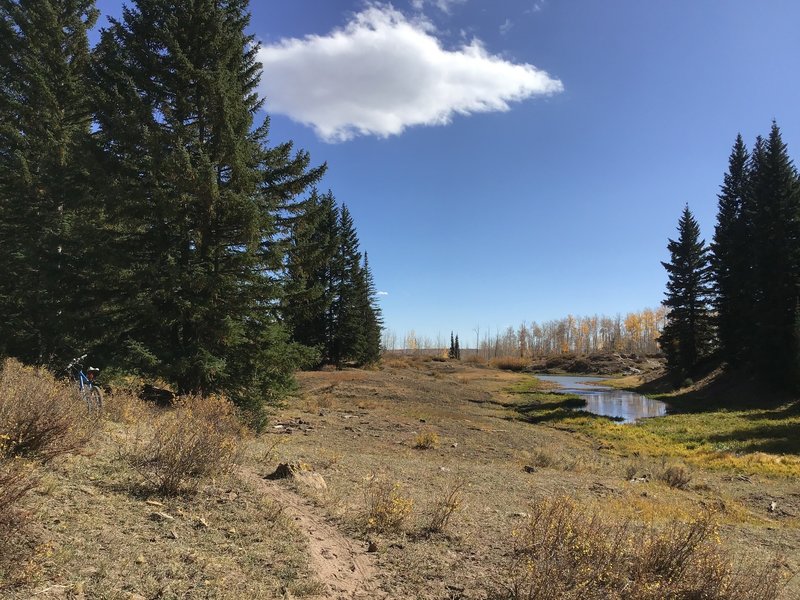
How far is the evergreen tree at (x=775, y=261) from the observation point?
113 feet

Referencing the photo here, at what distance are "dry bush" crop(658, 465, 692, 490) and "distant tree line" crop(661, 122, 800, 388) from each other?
23.3m

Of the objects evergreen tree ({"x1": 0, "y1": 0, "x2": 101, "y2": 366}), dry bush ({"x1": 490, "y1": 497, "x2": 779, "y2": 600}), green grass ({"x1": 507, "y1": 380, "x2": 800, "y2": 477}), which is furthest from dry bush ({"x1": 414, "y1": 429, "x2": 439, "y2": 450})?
evergreen tree ({"x1": 0, "y1": 0, "x2": 101, "y2": 366})

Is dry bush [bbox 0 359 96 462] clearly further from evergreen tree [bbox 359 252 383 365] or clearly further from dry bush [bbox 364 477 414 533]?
evergreen tree [bbox 359 252 383 365]

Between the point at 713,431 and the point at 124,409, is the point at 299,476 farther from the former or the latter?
the point at 713,431

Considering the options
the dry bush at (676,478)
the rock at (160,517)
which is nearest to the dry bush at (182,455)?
the rock at (160,517)

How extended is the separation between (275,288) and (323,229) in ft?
112

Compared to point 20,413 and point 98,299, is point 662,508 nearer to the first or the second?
point 20,413

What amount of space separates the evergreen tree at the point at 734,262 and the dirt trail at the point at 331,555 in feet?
139

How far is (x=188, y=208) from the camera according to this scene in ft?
41.1

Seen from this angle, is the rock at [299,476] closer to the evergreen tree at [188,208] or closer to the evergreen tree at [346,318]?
the evergreen tree at [188,208]

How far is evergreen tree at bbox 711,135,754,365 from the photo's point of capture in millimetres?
39219

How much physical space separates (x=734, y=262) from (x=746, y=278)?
3266 millimetres

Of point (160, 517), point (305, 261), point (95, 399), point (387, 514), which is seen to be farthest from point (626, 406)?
point (160, 517)

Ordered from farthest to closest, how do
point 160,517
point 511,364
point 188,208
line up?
point 511,364 < point 188,208 < point 160,517
